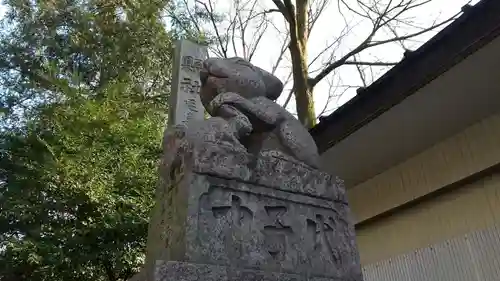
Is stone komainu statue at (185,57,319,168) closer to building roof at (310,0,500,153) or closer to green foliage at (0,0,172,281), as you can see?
building roof at (310,0,500,153)

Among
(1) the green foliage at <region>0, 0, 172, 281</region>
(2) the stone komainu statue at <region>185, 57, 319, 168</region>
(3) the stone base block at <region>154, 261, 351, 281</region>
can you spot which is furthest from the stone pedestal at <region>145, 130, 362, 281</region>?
(1) the green foliage at <region>0, 0, 172, 281</region>

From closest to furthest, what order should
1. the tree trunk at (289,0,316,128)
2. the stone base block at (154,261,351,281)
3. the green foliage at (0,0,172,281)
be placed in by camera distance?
1. the stone base block at (154,261,351,281)
2. the green foliage at (0,0,172,281)
3. the tree trunk at (289,0,316,128)

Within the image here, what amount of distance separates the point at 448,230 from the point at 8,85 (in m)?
9.01

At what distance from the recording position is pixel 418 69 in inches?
150

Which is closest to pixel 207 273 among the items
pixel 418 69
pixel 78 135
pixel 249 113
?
pixel 249 113

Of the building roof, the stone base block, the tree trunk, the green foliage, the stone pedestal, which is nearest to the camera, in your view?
the stone base block

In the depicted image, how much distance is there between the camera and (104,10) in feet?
34.5

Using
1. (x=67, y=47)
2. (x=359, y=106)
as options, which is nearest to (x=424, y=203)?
(x=359, y=106)

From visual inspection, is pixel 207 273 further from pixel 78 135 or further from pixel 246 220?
pixel 78 135

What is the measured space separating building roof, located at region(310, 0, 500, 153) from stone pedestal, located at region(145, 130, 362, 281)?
1.61 metres

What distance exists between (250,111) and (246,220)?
0.74m

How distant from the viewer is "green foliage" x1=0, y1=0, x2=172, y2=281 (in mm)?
7098

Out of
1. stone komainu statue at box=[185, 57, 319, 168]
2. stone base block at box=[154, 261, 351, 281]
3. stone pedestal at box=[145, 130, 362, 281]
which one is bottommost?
stone base block at box=[154, 261, 351, 281]

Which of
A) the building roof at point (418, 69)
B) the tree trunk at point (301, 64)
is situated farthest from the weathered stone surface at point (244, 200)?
the tree trunk at point (301, 64)
